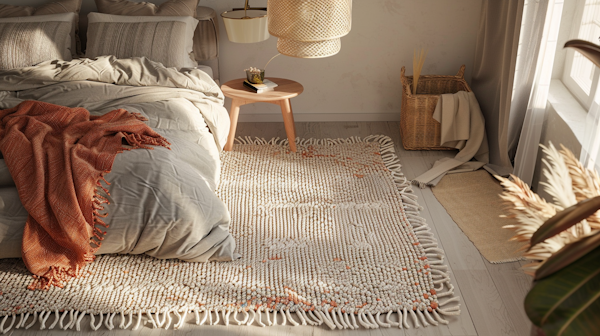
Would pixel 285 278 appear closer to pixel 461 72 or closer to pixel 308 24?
pixel 308 24

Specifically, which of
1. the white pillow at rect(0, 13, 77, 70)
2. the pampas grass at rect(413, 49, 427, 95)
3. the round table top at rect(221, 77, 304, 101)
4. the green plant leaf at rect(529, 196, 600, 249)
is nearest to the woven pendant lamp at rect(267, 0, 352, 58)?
the round table top at rect(221, 77, 304, 101)

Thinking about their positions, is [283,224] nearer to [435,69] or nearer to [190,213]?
[190,213]

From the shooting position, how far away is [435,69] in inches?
151

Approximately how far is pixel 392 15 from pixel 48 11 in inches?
91.7

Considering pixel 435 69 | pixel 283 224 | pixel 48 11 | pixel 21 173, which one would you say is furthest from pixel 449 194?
pixel 48 11

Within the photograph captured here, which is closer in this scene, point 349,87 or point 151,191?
point 151,191

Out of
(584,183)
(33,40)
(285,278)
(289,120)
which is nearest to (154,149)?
(285,278)

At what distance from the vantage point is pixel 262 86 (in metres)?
3.33

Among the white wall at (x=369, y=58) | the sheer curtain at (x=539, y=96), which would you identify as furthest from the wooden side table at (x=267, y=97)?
the sheer curtain at (x=539, y=96)

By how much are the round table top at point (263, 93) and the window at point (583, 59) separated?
→ 62.1 inches

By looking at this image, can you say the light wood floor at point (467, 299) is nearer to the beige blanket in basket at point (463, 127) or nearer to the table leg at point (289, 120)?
the beige blanket in basket at point (463, 127)

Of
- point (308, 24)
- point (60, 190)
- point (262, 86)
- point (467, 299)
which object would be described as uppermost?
point (308, 24)

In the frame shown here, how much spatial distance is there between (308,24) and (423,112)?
3.73 ft

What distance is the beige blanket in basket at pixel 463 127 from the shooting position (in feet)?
10.7
